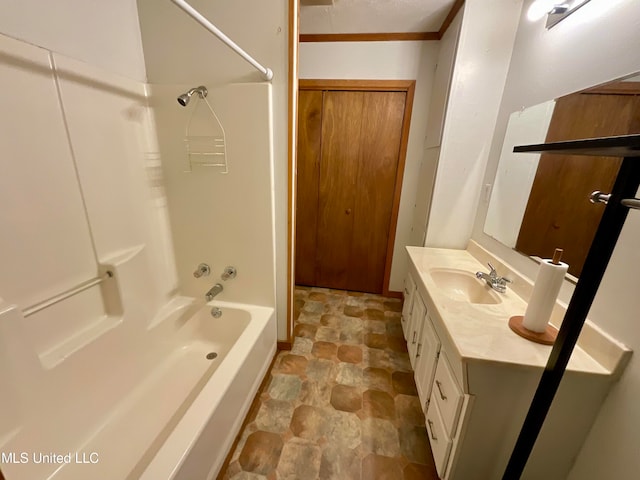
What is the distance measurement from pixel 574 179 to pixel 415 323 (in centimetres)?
112

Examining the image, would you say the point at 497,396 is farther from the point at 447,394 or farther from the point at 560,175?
the point at 560,175

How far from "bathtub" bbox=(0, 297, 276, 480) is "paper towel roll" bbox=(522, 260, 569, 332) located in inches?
52.1

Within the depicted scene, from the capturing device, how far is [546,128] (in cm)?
126

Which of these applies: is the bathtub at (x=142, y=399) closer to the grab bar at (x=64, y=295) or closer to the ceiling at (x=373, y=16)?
the grab bar at (x=64, y=295)

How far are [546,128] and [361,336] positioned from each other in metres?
1.85

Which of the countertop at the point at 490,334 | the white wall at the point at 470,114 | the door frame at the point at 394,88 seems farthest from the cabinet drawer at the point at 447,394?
the door frame at the point at 394,88

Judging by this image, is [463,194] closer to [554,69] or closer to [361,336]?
[554,69]

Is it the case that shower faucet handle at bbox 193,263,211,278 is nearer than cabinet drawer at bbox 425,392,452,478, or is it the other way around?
cabinet drawer at bbox 425,392,452,478

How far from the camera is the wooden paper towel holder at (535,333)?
38.3 inches

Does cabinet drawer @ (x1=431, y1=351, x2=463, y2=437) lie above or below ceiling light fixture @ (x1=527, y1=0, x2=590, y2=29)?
below

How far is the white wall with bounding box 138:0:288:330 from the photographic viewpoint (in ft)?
4.50

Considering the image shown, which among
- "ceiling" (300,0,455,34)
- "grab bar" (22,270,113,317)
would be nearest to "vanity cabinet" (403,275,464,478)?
"grab bar" (22,270,113,317)

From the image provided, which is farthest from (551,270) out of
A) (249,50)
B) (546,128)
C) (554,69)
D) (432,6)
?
(432,6)

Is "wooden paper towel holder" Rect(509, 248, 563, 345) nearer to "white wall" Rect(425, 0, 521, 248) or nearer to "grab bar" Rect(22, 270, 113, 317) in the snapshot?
"white wall" Rect(425, 0, 521, 248)
